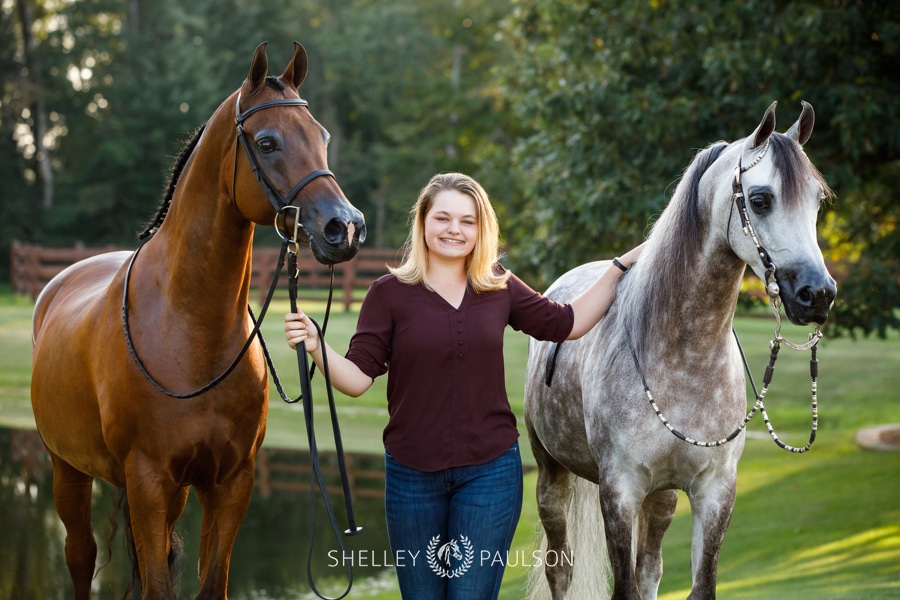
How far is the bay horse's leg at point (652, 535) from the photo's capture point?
4.12 m

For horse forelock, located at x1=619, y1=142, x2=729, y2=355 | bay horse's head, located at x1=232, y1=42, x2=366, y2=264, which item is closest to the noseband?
bay horse's head, located at x1=232, y1=42, x2=366, y2=264

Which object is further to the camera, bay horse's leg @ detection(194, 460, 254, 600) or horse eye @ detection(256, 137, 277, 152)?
bay horse's leg @ detection(194, 460, 254, 600)

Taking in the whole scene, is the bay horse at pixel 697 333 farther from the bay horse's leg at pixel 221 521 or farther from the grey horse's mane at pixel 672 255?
the bay horse's leg at pixel 221 521

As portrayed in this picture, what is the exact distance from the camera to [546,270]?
31.0 ft

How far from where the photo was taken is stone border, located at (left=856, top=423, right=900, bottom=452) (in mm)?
10836

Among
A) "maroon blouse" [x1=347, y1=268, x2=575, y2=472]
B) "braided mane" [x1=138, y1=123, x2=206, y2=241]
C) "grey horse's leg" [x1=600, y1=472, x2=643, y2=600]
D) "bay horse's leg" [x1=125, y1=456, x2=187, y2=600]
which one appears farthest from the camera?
"braided mane" [x1=138, y1=123, x2=206, y2=241]

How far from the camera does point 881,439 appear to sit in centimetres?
1102

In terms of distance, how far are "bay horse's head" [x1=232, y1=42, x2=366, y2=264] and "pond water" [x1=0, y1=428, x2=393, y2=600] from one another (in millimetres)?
3088

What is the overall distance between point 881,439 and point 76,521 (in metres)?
9.43

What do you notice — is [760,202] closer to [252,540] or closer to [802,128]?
[802,128]

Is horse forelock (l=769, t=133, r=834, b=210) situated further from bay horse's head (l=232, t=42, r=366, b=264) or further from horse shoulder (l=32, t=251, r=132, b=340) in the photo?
horse shoulder (l=32, t=251, r=132, b=340)

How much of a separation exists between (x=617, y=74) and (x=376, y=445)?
17.2ft

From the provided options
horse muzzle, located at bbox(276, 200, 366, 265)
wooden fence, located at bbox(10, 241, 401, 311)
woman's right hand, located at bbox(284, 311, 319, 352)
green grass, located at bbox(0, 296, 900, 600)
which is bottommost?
wooden fence, located at bbox(10, 241, 401, 311)

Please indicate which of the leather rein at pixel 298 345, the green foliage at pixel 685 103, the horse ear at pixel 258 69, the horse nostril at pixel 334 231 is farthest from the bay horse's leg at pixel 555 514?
the green foliage at pixel 685 103
